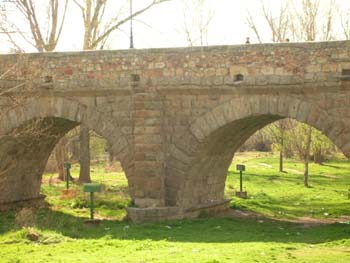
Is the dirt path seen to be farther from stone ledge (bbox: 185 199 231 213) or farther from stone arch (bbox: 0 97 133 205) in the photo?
stone arch (bbox: 0 97 133 205)

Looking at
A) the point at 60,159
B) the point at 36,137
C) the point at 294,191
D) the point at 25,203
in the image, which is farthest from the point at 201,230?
the point at 60,159

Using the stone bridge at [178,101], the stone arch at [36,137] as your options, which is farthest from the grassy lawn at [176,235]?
the stone bridge at [178,101]

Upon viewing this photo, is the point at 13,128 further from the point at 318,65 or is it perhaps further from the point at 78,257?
the point at 318,65

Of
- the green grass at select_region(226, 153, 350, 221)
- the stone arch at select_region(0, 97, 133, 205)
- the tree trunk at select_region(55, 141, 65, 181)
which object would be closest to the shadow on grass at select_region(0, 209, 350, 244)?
the stone arch at select_region(0, 97, 133, 205)

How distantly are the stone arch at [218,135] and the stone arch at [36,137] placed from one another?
124cm

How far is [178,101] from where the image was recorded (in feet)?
45.4

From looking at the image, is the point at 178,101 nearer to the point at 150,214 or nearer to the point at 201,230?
the point at 150,214

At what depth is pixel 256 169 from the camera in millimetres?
30516

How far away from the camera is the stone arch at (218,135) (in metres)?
12.6

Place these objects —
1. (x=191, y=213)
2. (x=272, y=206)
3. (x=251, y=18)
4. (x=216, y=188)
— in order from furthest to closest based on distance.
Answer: (x=251, y=18), (x=272, y=206), (x=216, y=188), (x=191, y=213)

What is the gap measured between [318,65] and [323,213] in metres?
5.63

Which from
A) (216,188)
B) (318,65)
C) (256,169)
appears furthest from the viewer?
(256,169)

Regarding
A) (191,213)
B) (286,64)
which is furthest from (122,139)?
(286,64)

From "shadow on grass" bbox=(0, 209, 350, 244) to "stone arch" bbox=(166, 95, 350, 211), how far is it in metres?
1.01
